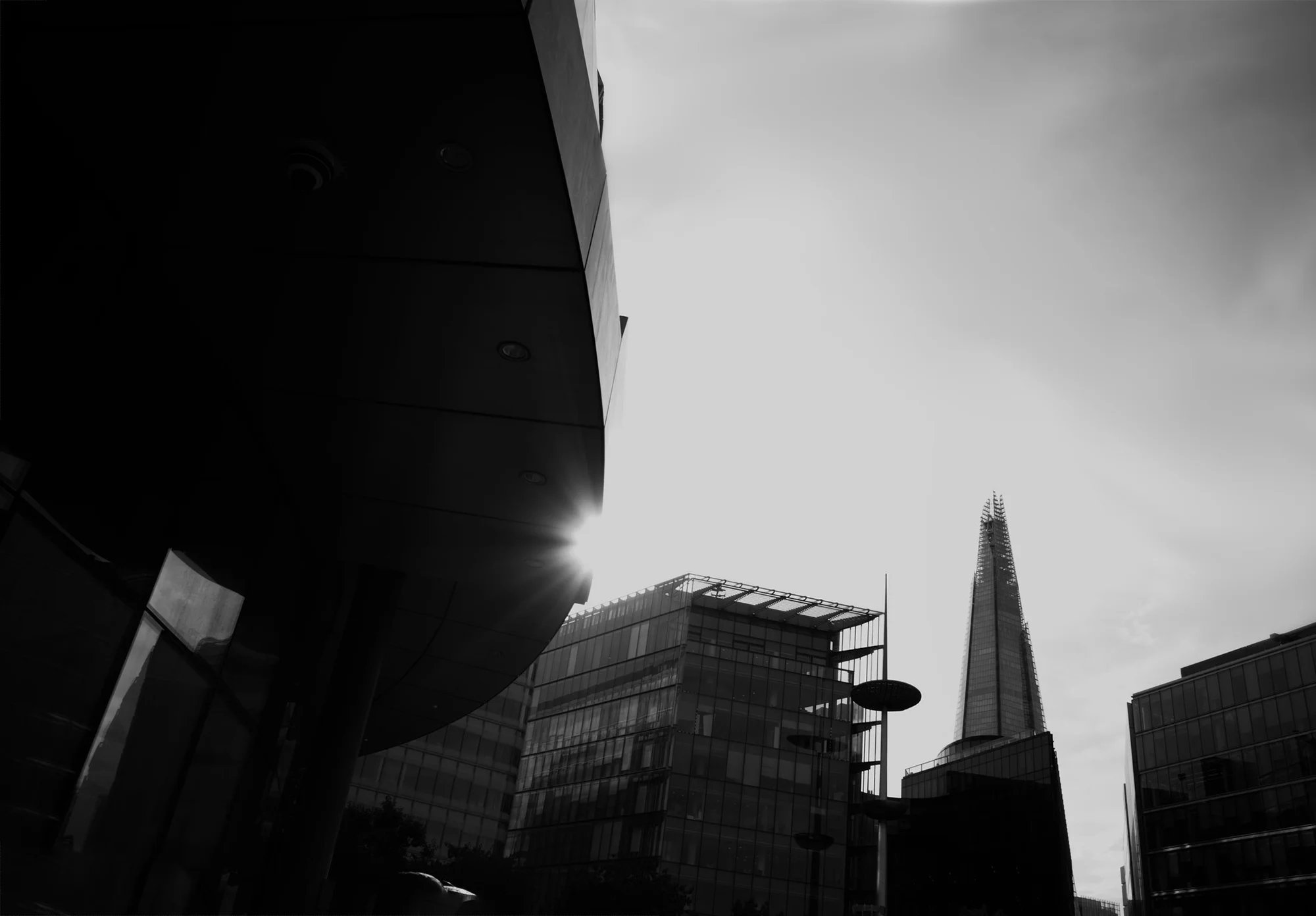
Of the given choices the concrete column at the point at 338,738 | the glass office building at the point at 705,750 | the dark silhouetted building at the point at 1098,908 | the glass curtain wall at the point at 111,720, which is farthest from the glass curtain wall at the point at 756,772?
the dark silhouetted building at the point at 1098,908

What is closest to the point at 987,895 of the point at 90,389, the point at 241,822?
the point at 241,822

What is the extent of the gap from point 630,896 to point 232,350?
5098 centimetres

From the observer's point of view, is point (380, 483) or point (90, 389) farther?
point (380, 483)

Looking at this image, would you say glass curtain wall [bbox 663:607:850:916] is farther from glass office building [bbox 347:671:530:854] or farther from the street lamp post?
the street lamp post

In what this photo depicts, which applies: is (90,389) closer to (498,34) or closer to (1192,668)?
(498,34)

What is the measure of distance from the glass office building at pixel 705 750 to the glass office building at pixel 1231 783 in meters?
22.7

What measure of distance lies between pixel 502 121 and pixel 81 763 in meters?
5.64

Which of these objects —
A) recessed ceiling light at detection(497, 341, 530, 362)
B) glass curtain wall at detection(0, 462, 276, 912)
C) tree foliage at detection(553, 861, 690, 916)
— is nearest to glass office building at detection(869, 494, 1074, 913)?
tree foliage at detection(553, 861, 690, 916)

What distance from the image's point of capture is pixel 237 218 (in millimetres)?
6418

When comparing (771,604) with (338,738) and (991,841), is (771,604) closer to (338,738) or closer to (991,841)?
(991,841)

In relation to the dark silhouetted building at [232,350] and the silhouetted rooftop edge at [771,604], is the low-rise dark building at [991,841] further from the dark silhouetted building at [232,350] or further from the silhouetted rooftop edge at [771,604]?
the dark silhouetted building at [232,350]

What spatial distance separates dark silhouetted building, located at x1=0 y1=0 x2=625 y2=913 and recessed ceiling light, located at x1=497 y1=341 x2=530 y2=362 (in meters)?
0.04

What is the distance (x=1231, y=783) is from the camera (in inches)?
2643

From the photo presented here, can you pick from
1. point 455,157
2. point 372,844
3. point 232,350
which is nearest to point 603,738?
point 372,844
